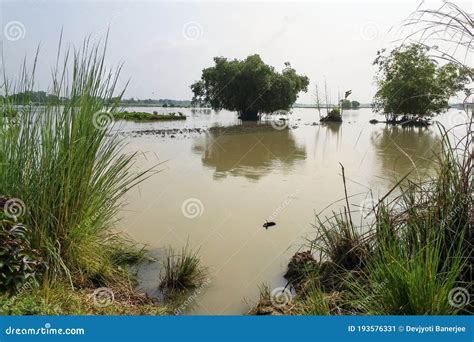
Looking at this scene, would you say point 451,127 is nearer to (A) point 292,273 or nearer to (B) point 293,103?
(A) point 292,273

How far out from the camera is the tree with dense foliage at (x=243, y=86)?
68.9 feet

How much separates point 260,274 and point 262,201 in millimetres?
2061

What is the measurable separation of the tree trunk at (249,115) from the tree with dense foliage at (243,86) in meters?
0.12

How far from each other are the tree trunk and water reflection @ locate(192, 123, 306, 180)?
9.67m

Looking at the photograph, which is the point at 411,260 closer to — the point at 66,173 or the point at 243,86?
the point at 66,173

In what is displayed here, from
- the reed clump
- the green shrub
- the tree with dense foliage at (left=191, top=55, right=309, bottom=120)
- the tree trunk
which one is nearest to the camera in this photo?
the green shrub

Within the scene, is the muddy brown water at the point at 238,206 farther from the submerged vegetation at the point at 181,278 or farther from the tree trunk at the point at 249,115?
the tree trunk at the point at 249,115

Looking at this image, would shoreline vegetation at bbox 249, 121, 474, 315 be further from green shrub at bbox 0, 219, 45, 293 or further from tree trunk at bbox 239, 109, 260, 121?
tree trunk at bbox 239, 109, 260, 121

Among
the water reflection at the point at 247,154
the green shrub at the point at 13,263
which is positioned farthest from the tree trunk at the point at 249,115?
the green shrub at the point at 13,263

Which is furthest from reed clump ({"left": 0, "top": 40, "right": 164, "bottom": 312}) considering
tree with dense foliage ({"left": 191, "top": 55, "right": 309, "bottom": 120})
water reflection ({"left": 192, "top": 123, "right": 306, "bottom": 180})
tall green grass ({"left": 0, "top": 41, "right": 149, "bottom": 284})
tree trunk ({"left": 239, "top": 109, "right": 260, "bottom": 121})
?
tree trunk ({"left": 239, "top": 109, "right": 260, "bottom": 121})

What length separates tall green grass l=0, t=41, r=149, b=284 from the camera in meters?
2.47

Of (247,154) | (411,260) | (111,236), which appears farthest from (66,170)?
(247,154)

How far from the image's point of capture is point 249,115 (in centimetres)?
2416

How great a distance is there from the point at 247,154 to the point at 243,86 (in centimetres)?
1213
